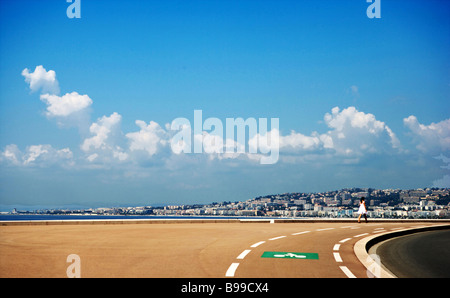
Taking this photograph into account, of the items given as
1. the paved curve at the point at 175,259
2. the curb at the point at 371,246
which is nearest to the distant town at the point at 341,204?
the curb at the point at 371,246

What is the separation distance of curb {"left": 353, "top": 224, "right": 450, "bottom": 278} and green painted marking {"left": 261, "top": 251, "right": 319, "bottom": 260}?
116 centimetres

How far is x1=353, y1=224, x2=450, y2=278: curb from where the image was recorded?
916 cm

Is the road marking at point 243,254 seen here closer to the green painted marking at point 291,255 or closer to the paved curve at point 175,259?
the paved curve at point 175,259

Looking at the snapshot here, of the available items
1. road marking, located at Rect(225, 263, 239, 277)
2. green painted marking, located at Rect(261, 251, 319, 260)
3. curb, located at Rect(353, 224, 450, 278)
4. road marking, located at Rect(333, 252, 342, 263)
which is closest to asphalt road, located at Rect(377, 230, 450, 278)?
curb, located at Rect(353, 224, 450, 278)

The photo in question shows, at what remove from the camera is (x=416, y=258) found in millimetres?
12289

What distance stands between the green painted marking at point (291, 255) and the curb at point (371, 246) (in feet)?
3.81

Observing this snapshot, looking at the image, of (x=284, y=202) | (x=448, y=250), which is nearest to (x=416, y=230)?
(x=448, y=250)

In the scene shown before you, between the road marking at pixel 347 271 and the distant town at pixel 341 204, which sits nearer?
the road marking at pixel 347 271

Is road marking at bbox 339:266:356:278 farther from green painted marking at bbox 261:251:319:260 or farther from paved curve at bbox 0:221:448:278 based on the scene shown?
green painted marking at bbox 261:251:319:260

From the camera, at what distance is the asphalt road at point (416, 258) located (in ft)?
31.9

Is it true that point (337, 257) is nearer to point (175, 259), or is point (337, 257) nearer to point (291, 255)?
point (291, 255)

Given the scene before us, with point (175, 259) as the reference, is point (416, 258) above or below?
below

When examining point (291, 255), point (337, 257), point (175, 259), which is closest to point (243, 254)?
point (291, 255)

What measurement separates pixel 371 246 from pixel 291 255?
5.44 metres
